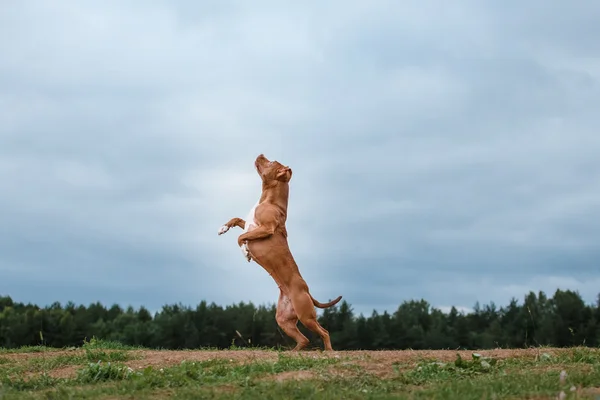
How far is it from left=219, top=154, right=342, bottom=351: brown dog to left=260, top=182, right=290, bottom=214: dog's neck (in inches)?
1.8

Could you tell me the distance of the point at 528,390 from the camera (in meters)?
7.74

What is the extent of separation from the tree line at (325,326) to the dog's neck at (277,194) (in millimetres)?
18907

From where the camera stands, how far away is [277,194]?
12625mm

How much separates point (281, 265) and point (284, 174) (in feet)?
5.35

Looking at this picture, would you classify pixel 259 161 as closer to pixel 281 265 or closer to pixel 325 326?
pixel 281 265

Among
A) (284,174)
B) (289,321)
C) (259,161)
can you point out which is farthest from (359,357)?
(259,161)

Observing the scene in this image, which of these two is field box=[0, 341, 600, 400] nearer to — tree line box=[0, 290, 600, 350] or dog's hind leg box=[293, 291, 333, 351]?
dog's hind leg box=[293, 291, 333, 351]

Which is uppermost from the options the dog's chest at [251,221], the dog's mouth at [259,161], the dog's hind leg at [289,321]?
the dog's mouth at [259,161]

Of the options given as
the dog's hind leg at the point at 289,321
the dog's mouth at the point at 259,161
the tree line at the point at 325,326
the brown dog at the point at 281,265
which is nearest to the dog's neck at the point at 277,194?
the brown dog at the point at 281,265

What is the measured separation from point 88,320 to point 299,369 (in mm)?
28159

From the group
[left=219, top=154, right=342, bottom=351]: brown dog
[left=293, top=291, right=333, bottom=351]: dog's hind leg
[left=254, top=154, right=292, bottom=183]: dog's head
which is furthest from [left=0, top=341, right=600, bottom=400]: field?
[left=254, top=154, right=292, bottom=183]: dog's head

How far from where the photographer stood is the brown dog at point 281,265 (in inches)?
472

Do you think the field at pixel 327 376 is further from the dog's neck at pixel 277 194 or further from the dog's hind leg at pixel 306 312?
the dog's neck at pixel 277 194

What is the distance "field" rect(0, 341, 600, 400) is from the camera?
302 inches
